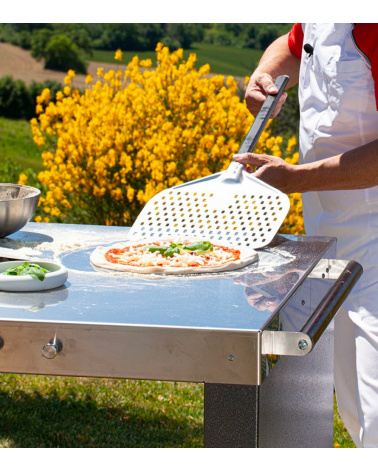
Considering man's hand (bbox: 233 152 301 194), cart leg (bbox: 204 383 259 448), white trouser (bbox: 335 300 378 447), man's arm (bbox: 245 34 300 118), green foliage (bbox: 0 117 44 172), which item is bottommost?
green foliage (bbox: 0 117 44 172)

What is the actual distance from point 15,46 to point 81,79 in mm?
1108

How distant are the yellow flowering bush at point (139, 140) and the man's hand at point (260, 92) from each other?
1394 mm

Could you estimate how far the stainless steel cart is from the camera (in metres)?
1.41

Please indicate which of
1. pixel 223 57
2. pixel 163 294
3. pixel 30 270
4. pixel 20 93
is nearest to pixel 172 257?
pixel 163 294

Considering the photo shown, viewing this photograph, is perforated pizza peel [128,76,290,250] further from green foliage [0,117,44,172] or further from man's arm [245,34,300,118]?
green foliage [0,117,44,172]

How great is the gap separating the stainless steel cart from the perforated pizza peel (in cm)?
12

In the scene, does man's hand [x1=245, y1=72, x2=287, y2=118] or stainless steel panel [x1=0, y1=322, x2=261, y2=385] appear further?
man's hand [x1=245, y1=72, x2=287, y2=118]

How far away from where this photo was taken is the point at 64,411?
345 cm

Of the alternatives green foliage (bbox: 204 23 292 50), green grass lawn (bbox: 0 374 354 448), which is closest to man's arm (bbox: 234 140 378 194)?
green grass lawn (bbox: 0 374 354 448)

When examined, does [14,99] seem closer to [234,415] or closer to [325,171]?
[325,171]
